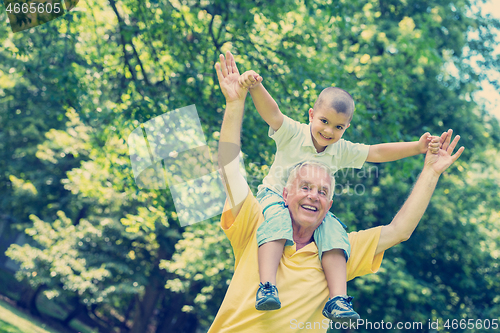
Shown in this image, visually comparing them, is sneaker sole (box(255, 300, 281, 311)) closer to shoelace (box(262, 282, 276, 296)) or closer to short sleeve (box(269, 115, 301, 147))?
shoelace (box(262, 282, 276, 296))

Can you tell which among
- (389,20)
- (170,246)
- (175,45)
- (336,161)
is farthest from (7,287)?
(336,161)

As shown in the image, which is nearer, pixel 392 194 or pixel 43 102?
pixel 392 194

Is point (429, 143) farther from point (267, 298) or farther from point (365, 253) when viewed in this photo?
point (267, 298)

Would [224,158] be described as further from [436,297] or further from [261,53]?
[436,297]

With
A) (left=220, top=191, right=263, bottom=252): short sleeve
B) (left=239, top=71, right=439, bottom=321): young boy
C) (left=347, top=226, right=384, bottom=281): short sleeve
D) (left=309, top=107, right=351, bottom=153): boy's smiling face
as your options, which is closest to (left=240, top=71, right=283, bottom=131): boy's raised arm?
(left=239, top=71, right=439, bottom=321): young boy

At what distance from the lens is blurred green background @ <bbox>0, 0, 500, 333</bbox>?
21.3 ft

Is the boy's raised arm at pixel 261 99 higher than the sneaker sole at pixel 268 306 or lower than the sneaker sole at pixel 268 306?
higher

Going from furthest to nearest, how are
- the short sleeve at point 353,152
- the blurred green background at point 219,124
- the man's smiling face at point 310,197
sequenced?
the blurred green background at point 219,124, the short sleeve at point 353,152, the man's smiling face at point 310,197

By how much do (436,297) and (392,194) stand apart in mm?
2511

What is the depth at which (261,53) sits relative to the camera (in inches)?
257

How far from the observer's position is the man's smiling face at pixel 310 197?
205cm

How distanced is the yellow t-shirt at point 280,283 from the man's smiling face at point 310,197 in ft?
0.50

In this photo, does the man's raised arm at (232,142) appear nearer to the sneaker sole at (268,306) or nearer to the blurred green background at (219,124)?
the sneaker sole at (268,306)

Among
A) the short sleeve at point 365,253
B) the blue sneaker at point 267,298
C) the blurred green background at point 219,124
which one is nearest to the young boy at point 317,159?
the blue sneaker at point 267,298
